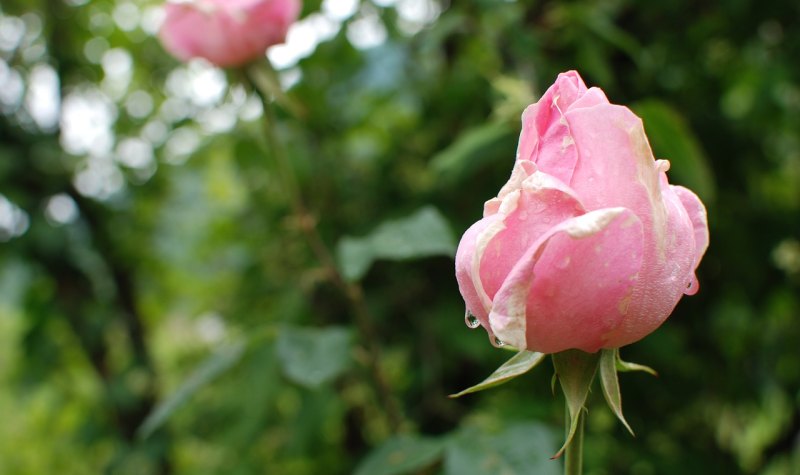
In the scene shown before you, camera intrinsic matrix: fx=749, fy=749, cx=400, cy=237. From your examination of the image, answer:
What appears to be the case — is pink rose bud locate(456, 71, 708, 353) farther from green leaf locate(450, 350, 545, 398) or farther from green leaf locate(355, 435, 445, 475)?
green leaf locate(355, 435, 445, 475)

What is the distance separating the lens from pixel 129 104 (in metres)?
1.69

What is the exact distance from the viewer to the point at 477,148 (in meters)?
0.83

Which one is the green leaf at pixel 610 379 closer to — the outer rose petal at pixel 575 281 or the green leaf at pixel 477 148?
the outer rose petal at pixel 575 281

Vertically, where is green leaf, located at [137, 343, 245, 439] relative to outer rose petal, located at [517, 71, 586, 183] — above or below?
below

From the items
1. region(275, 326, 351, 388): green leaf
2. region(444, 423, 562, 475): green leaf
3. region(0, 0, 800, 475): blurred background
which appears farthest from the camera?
region(0, 0, 800, 475): blurred background

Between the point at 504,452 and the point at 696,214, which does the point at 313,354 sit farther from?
the point at 696,214

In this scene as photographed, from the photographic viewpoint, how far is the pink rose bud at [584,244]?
318 millimetres

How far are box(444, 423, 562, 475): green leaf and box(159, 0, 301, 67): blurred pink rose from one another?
1.57 feet

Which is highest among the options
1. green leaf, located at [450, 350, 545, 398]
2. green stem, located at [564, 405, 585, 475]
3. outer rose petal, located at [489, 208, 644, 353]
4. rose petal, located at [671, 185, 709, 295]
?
outer rose petal, located at [489, 208, 644, 353]

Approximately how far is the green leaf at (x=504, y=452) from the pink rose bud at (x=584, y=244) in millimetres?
318

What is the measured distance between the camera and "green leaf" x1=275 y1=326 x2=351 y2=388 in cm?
75

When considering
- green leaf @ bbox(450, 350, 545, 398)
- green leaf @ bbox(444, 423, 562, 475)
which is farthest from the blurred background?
green leaf @ bbox(450, 350, 545, 398)

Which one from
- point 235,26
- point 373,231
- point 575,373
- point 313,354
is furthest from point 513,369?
point 373,231

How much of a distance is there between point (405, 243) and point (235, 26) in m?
0.31
